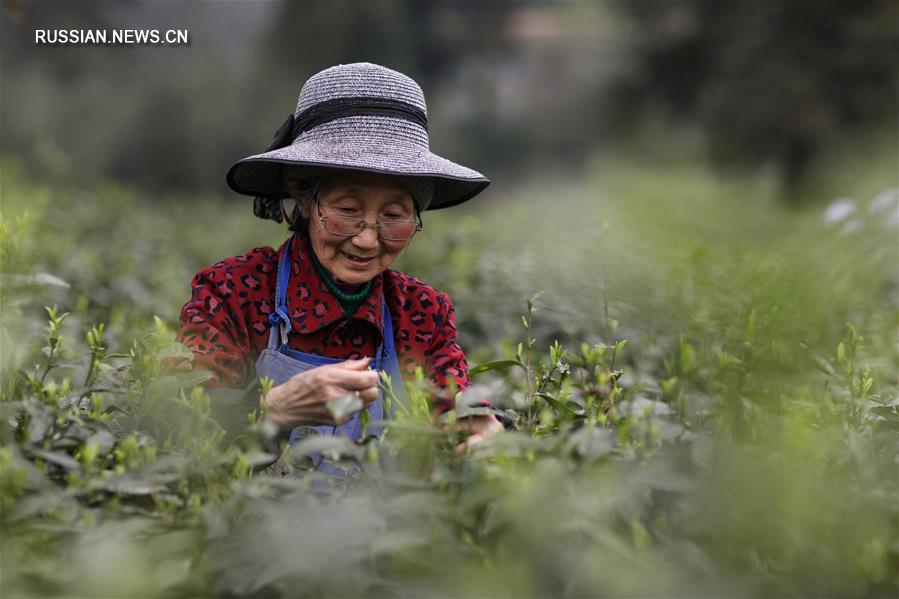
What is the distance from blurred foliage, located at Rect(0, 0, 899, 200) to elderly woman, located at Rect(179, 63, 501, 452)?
30.1 ft

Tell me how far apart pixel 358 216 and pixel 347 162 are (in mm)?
170

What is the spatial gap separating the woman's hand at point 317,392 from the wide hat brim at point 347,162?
57cm

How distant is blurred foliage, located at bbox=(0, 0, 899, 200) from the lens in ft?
57.2

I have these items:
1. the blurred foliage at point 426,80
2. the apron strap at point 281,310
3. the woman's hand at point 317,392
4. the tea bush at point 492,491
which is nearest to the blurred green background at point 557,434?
the tea bush at point 492,491

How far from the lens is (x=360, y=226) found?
2.35 metres

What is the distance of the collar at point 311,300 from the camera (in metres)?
2.38

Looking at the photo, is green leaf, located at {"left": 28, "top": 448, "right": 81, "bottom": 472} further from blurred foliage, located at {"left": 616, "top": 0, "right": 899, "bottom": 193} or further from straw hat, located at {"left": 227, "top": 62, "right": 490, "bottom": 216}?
blurred foliage, located at {"left": 616, "top": 0, "right": 899, "bottom": 193}

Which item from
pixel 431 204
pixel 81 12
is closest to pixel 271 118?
pixel 81 12

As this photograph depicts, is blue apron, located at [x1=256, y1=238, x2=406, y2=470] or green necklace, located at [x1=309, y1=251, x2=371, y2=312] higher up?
green necklace, located at [x1=309, y1=251, x2=371, y2=312]

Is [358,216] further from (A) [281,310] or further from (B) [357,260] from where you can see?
(A) [281,310]

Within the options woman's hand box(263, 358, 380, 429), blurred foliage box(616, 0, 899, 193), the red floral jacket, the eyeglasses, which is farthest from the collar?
blurred foliage box(616, 0, 899, 193)

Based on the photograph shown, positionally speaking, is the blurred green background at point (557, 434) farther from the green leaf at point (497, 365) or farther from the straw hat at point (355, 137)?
the straw hat at point (355, 137)

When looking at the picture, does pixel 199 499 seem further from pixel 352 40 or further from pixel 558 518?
pixel 352 40

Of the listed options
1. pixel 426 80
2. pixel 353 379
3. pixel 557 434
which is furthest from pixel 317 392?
pixel 426 80
